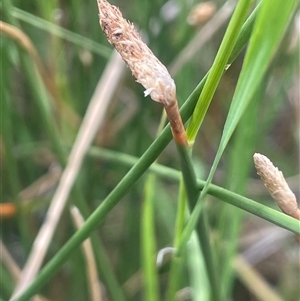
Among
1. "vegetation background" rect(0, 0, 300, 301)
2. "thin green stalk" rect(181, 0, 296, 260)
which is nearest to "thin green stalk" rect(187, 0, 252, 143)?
"thin green stalk" rect(181, 0, 296, 260)

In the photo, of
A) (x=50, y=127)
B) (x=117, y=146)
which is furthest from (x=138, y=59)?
(x=117, y=146)

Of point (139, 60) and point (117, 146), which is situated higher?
point (139, 60)

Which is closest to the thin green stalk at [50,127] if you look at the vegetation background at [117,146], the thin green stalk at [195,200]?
the vegetation background at [117,146]

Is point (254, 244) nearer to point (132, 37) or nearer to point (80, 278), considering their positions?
point (80, 278)

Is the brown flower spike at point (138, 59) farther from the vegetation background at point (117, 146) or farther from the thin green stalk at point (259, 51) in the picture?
the vegetation background at point (117, 146)

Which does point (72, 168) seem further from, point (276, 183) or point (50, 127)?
point (276, 183)

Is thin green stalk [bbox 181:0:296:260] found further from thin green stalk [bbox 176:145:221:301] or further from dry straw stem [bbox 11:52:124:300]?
dry straw stem [bbox 11:52:124:300]

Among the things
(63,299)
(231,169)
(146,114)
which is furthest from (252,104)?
(63,299)
